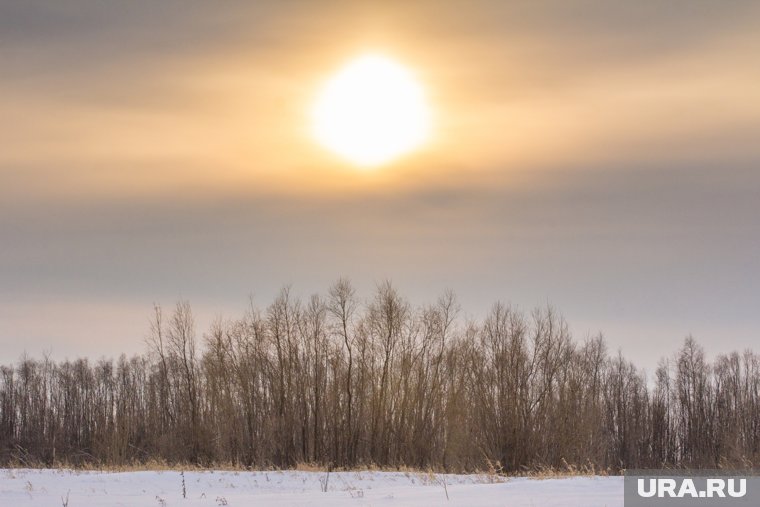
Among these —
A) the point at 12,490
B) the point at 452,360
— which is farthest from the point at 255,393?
the point at 12,490

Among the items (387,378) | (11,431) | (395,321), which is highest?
(395,321)

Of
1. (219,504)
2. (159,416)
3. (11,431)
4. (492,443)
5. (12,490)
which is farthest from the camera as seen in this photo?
(11,431)

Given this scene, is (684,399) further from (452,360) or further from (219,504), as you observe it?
(219,504)

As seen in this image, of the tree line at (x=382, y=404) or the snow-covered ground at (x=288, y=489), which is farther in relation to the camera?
the tree line at (x=382, y=404)

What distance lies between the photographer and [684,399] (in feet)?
291

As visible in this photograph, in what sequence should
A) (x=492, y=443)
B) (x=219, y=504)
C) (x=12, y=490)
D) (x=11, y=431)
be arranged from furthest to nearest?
1. (x=11, y=431)
2. (x=492, y=443)
3. (x=12, y=490)
4. (x=219, y=504)

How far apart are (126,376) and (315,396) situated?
49.8 meters

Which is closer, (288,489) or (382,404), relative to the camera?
(288,489)

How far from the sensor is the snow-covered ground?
1551 centimetres

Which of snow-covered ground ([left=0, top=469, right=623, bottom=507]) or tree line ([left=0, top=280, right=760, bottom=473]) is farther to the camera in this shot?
tree line ([left=0, top=280, right=760, bottom=473])

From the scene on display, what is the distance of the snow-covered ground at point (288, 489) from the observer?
15508 mm

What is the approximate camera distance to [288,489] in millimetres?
26766

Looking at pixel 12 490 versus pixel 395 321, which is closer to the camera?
pixel 12 490

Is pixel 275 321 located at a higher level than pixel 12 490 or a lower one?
higher
